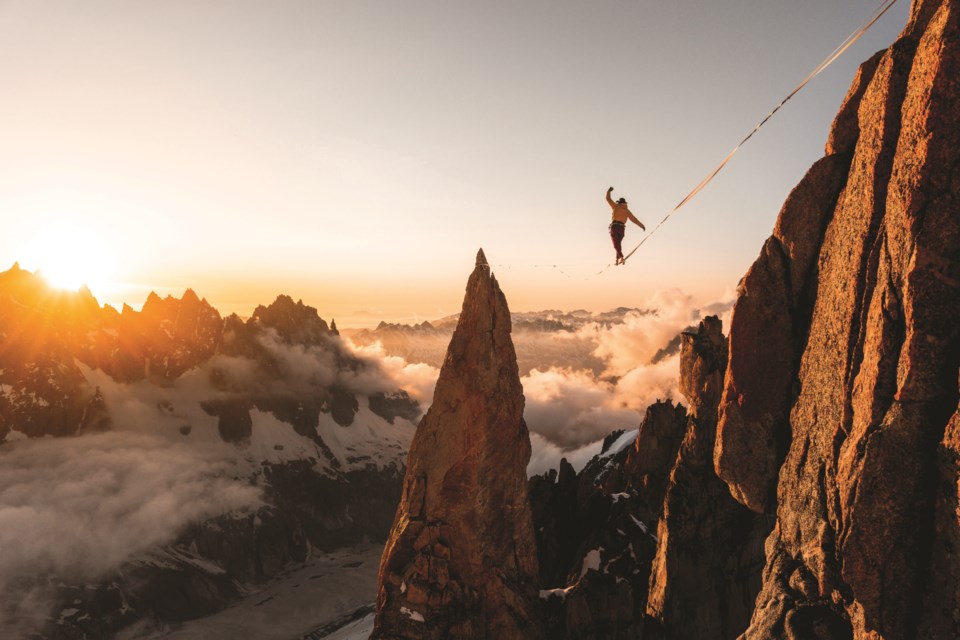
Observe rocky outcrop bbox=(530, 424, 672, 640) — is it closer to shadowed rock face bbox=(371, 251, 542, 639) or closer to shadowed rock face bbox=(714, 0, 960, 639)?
shadowed rock face bbox=(371, 251, 542, 639)

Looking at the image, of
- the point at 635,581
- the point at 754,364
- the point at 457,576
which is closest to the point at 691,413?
the point at 635,581

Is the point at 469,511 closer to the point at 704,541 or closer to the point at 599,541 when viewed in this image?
the point at 599,541

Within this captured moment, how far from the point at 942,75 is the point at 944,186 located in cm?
282

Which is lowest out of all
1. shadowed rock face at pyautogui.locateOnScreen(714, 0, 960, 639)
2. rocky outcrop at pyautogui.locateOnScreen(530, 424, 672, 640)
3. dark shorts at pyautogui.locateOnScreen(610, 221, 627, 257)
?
rocky outcrop at pyautogui.locateOnScreen(530, 424, 672, 640)

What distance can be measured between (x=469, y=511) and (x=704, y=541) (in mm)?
23498

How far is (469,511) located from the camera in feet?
192

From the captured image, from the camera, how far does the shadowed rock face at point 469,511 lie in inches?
2287

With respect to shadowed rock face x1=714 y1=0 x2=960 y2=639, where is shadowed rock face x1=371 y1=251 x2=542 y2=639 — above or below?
below

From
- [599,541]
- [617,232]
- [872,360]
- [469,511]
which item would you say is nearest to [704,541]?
[599,541]

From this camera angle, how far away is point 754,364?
71.5 feet

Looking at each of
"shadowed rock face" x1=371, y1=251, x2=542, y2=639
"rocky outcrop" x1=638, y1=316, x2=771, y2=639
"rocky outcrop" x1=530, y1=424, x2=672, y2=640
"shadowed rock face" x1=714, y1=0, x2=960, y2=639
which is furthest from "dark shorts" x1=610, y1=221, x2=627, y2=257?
"rocky outcrop" x1=530, y1=424, x2=672, y2=640

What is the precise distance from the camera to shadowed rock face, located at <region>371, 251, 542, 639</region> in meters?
58.1

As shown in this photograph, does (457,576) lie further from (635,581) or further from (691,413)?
(691,413)

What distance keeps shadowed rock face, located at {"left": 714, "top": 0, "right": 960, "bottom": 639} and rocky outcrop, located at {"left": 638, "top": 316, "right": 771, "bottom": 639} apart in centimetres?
3345
